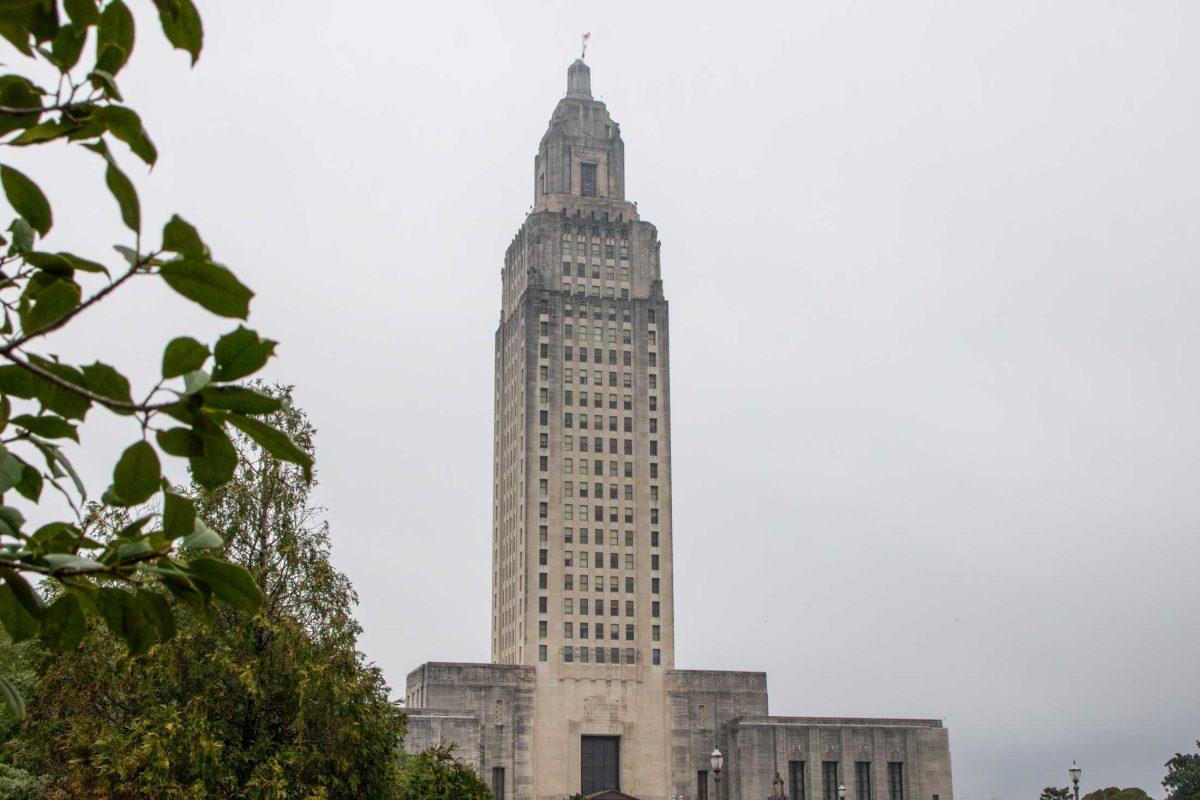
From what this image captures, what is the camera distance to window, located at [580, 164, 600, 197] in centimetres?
11225

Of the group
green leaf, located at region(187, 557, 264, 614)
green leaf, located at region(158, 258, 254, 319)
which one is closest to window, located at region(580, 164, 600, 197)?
green leaf, located at region(187, 557, 264, 614)

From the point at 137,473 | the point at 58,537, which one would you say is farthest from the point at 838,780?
the point at 137,473

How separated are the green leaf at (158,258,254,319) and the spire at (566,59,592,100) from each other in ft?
374

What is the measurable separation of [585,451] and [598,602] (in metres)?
11.5

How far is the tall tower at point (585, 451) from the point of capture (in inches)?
3991

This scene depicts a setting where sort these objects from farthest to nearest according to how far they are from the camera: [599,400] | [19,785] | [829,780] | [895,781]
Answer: [599,400]
[895,781]
[829,780]
[19,785]

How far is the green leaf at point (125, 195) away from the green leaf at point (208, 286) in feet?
0.59

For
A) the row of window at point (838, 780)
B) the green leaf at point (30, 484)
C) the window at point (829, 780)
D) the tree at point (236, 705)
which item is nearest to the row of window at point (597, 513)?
Answer: the row of window at point (838, 780)

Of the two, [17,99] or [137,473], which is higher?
[17,99]

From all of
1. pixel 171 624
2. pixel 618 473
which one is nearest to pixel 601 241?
pixel 618 473

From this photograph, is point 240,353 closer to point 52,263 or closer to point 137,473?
point 137,473

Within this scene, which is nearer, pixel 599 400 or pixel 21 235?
pixel 21 235

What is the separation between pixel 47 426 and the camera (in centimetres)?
375

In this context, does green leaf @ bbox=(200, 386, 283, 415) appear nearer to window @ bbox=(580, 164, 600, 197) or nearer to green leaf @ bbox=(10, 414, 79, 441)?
green leaf @ bbox=(10, 414, 79, 441)
